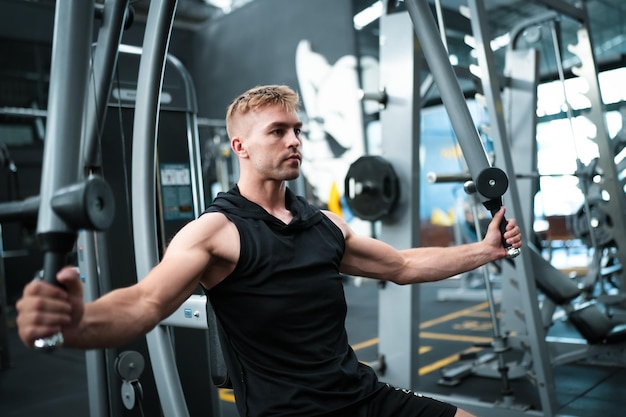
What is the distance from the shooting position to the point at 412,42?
2.84 m

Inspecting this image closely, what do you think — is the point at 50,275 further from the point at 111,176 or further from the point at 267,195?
the point at 111,176

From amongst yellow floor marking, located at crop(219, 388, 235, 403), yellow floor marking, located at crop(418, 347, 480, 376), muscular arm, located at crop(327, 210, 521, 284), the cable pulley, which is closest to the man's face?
muscular arm, located at crop(327, 210, 521, 284)

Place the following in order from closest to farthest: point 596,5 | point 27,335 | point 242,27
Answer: point 27,335 → point 596,5 → point 242,27

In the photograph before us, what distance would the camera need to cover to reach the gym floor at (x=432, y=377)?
294 cm

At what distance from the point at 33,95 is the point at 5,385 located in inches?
196

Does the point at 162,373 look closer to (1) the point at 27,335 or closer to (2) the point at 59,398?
(1) the point at 27,335

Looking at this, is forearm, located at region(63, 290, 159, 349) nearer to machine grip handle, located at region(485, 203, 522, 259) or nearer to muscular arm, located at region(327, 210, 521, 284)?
muscular arm, located at region(327, 210, 521, 284)

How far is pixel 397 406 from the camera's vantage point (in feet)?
4.70

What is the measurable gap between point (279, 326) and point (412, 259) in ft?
1.81

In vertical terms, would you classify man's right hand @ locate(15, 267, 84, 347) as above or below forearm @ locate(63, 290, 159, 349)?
above

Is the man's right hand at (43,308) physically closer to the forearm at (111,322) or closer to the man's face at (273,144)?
the forearm at (111,322)

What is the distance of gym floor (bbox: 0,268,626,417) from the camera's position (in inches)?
116

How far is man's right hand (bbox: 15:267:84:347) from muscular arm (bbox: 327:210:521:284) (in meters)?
0.91

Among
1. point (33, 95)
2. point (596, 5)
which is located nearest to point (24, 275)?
point (33, 95)
